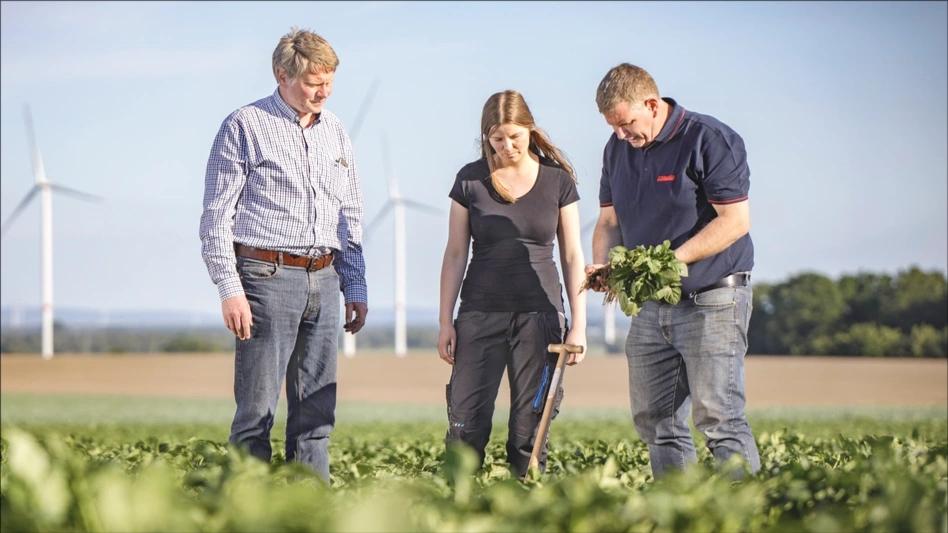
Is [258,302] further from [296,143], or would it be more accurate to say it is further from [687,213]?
[687,213]

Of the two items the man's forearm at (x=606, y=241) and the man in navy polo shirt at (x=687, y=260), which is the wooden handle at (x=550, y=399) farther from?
the man's forearm at (x=606, y=241)

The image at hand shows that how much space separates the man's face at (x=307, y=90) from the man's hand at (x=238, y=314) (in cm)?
105

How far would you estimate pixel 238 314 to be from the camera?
6.00m

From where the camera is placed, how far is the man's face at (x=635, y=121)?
607 centimetres

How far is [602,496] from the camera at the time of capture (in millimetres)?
3531

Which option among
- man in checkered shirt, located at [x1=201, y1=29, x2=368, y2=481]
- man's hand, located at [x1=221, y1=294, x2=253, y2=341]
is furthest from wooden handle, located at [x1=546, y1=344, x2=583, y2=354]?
man's hand, located at [x1=221, y1=294, x2=253, y2=341]

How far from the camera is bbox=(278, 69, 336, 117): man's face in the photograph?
241 inches

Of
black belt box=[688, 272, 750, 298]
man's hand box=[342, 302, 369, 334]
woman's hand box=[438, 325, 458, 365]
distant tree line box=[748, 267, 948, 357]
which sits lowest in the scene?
distant tree line box=[748, 267, 948, 357]

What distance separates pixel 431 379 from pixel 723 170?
38127 mm

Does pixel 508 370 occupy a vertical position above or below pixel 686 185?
below

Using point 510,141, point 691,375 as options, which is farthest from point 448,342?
point 691,375

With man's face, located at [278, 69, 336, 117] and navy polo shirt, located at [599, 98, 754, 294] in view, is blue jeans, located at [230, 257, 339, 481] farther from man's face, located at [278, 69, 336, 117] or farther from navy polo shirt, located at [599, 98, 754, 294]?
navy polo shirt, located at [599, 98, 754, 294]

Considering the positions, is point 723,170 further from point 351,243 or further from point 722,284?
point 351,243

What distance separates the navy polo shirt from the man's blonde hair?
1664mm
